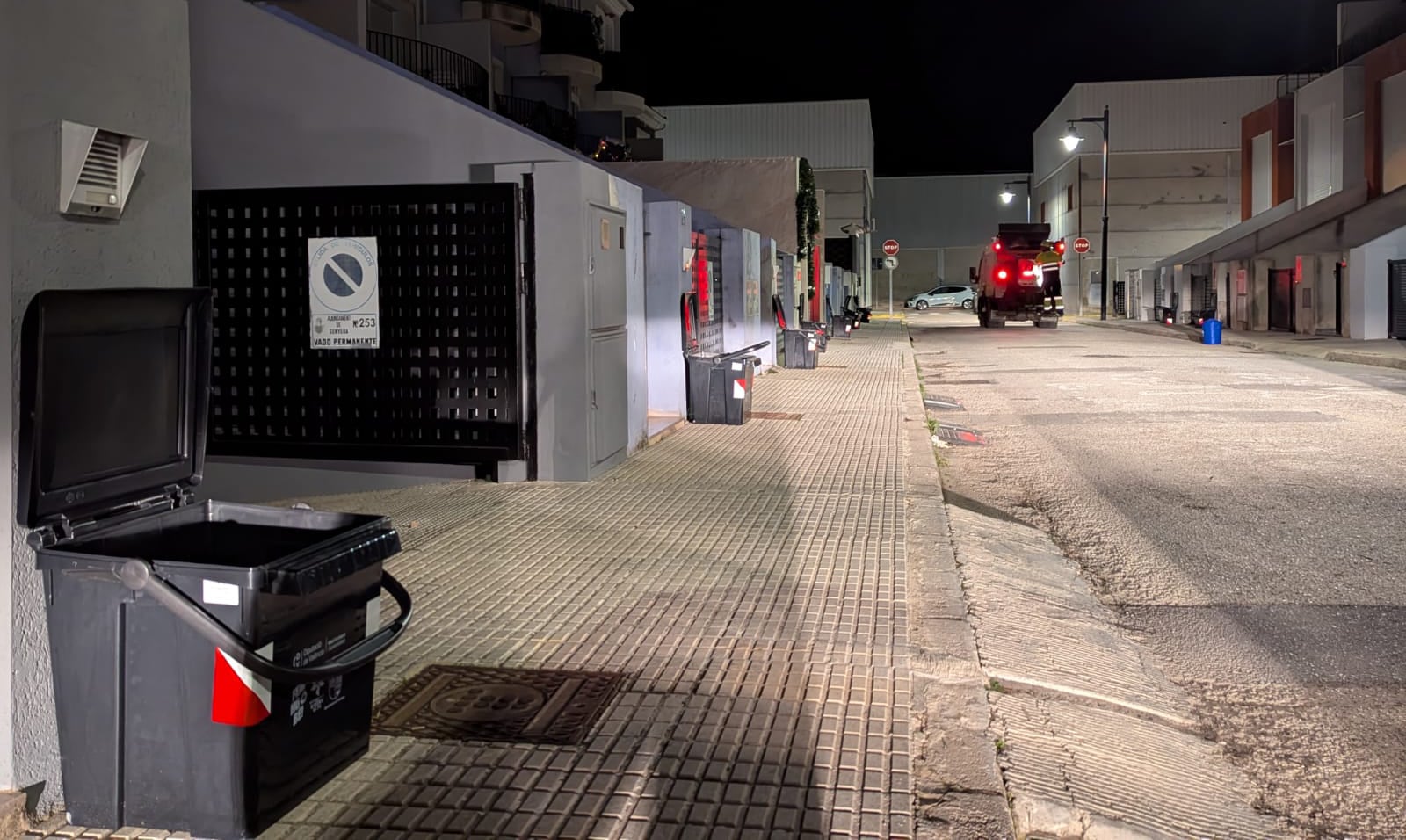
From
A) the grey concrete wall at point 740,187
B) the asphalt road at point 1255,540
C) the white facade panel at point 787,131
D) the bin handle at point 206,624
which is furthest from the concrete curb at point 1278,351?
the white facade panel at point 787,131

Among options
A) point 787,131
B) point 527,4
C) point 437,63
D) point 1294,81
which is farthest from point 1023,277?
point 787,131

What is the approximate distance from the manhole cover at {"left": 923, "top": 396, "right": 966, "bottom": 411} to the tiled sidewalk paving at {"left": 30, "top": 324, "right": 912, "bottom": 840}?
717 cm

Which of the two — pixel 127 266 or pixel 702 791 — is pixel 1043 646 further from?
pixel 127 266

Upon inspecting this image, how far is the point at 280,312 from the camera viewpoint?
1025cm

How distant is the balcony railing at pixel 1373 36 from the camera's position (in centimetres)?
4156

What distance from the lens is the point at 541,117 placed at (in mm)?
36844

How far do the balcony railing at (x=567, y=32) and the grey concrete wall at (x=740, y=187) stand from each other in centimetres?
633

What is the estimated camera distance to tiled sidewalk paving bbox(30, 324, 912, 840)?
12.7ft

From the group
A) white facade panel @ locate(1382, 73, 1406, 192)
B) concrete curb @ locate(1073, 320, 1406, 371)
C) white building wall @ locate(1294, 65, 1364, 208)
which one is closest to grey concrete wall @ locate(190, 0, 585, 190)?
concrete curb @ locate(1073, 320, 1406, 371)

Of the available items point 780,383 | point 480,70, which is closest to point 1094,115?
point 480,70

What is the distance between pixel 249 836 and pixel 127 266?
75.8 inches

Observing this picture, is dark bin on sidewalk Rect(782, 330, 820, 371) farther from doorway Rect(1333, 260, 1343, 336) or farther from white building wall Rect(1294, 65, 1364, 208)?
white building wall Rect(1294, 65, 1364, 208)

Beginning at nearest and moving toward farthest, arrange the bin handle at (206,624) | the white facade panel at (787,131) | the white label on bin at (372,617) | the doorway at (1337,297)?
the bin handle at (206,624) < the white label on bin at (372,617) < the doorway at (1337,297) < the white facade panel at (787,131)

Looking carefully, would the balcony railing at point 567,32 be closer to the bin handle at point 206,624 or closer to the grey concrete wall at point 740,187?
the grey concrete wall at point 740,187
